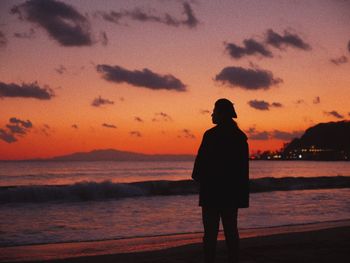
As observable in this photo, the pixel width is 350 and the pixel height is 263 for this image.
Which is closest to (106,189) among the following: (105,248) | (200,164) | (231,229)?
(105,248)

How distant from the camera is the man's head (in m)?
4.58

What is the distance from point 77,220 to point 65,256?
6.28m

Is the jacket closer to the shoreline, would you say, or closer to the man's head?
the man's head

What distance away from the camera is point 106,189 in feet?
84.1

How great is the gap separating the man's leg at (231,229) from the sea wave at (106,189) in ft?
60.0

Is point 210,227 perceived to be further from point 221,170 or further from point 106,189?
point 106,189

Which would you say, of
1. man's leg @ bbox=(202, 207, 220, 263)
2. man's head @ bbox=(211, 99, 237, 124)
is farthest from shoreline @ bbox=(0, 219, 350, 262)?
man's head @ bbox=(211, 99, 237, 124)

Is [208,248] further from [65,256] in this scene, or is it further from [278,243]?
[278,243]

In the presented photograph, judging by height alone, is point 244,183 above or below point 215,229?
above

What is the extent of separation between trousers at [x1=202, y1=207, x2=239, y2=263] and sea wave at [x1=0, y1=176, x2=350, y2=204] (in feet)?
59.9

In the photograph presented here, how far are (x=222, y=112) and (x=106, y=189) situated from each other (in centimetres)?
2175

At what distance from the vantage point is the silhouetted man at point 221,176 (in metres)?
4.44

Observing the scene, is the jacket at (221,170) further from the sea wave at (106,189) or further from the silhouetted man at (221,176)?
the sea wave at (106,189)

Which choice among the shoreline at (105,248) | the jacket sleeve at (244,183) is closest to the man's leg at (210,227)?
the jacket sleeve at (244,183)
